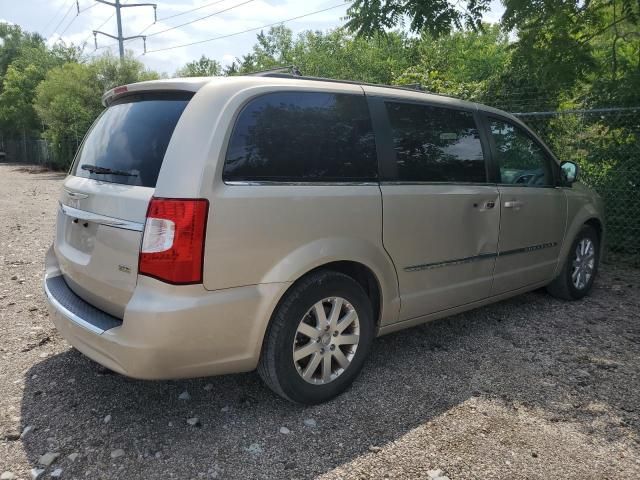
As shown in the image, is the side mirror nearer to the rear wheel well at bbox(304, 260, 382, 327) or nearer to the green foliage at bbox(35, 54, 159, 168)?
the rear wheel well at bbox(304, 260, 382, 327)

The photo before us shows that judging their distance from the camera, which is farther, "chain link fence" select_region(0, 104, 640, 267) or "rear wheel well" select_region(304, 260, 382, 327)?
"chain link fence" select_region(0, 104, 640, 267)

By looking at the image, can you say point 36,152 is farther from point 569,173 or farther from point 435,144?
point 435,144

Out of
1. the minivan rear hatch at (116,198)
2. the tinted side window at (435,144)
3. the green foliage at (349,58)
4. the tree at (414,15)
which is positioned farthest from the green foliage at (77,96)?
the tinted side window at (435,144)

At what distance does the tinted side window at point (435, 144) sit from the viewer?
346 centimetres

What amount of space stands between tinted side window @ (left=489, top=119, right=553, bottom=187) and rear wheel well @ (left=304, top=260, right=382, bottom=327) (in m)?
1.53

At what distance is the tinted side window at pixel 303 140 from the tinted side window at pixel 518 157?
1.45 metres

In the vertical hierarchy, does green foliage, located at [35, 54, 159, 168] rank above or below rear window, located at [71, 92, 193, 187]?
above

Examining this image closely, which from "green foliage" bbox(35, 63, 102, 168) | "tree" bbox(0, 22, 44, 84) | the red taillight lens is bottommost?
the red taillight lens

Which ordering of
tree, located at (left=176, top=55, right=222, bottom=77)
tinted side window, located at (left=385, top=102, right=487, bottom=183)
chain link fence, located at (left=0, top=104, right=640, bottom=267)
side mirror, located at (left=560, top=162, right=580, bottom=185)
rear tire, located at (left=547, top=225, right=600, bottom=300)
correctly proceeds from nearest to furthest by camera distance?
tinted side window, located at (left=385, top=102, right=487, bottom=183), side mirror, located at (left=560, top=162, right=580, bottom=185), rear tire, located at (left=547, top=225, right=600, bottom=300), chain link fence, located at (left=0, top=104, right=640, bottom=267), tree, located at (left=176, top=55, right=222, bottom=77)

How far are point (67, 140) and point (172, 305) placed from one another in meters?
27.3

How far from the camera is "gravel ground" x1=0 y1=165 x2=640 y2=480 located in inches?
103

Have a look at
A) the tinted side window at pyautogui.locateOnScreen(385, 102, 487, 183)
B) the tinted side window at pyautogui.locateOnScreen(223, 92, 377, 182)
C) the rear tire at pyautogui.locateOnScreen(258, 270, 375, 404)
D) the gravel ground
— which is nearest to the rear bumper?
the rear tire at pyautogui.locateOnScreen(258, 270, 375, 404)

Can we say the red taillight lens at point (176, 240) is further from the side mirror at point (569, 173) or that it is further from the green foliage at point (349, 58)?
the green foliage at point (349, 58)

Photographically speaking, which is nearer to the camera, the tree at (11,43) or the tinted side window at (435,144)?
the tinted side window at (435,144)
